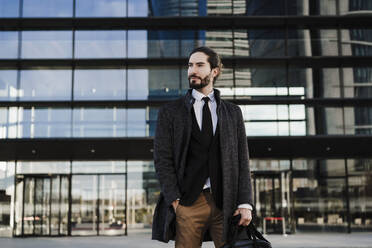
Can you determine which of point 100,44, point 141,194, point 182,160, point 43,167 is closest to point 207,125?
point 182,160

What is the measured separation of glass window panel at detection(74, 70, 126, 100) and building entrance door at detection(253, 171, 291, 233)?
20.7 ft

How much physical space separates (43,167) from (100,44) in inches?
211

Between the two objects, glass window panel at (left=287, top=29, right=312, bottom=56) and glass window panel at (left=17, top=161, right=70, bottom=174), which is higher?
glass window panel at (left=287, top=29, right=312, bottom=56)

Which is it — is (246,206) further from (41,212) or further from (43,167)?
(43,167)

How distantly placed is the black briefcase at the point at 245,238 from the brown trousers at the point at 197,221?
112 mm

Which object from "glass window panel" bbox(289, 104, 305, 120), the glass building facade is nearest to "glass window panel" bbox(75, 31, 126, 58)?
the glass building facade

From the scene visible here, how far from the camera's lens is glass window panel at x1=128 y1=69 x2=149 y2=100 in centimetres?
2097

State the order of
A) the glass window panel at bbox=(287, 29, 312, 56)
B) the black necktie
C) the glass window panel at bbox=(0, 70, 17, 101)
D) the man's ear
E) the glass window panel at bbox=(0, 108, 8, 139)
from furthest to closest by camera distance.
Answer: the glass window panel at bbox=(287, 29, 312, 56), the glass window panel at bbox=(0, 70, 17, 101), the glass window panel at bbox=(0, 108, 8, 139), the man's ear, the black necktie

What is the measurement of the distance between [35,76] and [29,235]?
620 centimetres

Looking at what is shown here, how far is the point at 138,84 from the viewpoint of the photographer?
2123 centimetres

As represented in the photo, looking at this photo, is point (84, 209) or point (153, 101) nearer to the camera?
point (84, 209)

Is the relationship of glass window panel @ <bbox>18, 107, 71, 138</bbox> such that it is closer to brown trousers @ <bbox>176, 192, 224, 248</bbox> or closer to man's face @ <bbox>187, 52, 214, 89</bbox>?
man's face @ <bbox>187, 52, 214, 89</bbox>

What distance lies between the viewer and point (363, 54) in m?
21.5

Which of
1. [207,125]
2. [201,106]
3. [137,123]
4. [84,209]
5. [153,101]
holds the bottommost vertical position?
[84,209]
